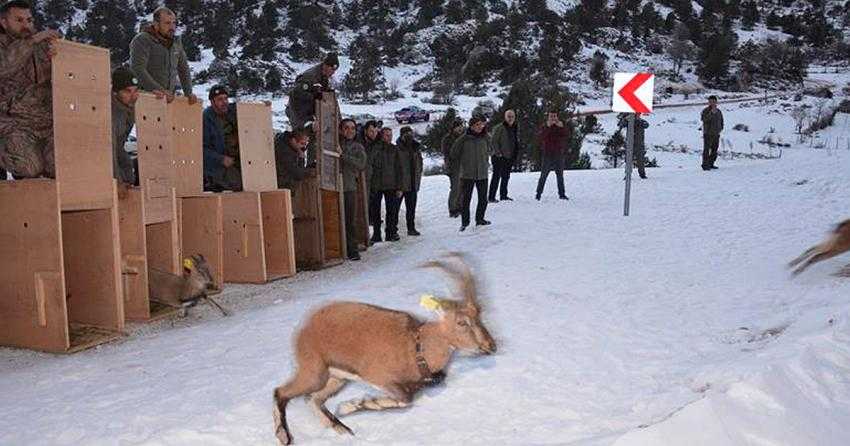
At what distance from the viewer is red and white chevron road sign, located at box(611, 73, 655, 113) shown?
11.4 metres

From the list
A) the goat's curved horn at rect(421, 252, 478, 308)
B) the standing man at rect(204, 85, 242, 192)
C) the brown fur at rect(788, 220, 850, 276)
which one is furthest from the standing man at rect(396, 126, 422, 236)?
the goat's curved horn at rect(421, 252, 478, 308)

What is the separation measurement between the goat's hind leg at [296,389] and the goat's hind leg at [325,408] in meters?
0.17

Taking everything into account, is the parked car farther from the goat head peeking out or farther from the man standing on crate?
the goat head peeking out

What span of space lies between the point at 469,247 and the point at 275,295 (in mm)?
3138

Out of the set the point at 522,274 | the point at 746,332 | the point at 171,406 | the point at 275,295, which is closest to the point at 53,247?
the point at 171,406

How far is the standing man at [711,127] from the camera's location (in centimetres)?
1712

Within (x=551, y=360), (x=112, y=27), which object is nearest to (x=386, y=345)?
(x=551, y=360)

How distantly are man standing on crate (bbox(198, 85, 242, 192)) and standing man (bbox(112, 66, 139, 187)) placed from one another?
1160mm

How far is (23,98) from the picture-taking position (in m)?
6.04

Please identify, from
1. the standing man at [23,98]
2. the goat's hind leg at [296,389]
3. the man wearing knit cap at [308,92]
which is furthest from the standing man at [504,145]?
the goat's hind leg at [296,389]

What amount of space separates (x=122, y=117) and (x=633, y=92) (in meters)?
7.38

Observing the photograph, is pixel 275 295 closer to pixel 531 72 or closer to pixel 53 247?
pixel 53 247

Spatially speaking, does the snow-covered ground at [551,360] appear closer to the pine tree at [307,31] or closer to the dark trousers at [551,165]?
the dark trousers at [551,165]

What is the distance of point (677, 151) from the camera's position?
99.5 feet
